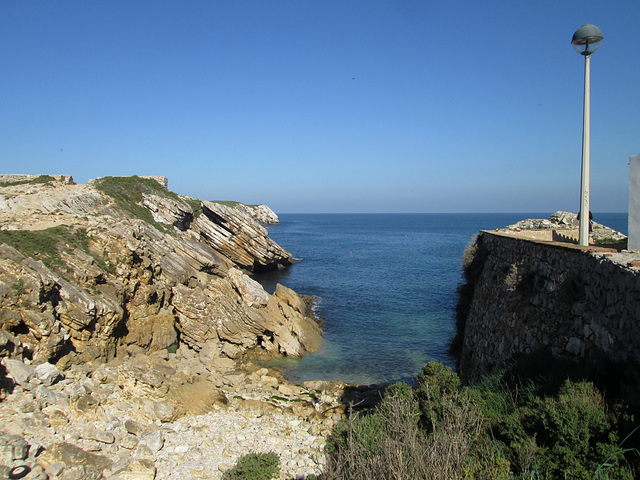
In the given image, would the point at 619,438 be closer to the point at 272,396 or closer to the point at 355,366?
the point at 272,396

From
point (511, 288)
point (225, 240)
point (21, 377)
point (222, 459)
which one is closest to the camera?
point (222, 459)

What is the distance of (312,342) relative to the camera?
24.4m

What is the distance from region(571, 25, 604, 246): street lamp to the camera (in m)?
9.73

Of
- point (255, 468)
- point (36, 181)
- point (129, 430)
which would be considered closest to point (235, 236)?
point (36, 181)

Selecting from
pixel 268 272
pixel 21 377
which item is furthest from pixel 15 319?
pixel 268 272

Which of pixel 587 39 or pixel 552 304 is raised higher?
pixel 587 39

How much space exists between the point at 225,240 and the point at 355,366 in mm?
30107

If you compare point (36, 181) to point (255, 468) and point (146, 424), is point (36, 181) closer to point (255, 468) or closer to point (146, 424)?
point (146, 424)

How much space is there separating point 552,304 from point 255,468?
9172 mm

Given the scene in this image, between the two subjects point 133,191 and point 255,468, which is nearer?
point 255,468

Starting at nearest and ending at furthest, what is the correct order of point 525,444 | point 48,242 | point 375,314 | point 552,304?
point 525,444
point 552,304
point 48,242
point 375,314

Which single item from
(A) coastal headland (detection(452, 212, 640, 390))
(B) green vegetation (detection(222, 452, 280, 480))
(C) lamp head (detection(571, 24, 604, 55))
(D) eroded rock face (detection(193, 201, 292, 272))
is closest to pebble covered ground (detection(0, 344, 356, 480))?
(B) green vegetation (detection(222, 452, 280, 480))

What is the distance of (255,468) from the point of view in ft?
34.0

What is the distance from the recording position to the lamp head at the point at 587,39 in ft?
31.8
